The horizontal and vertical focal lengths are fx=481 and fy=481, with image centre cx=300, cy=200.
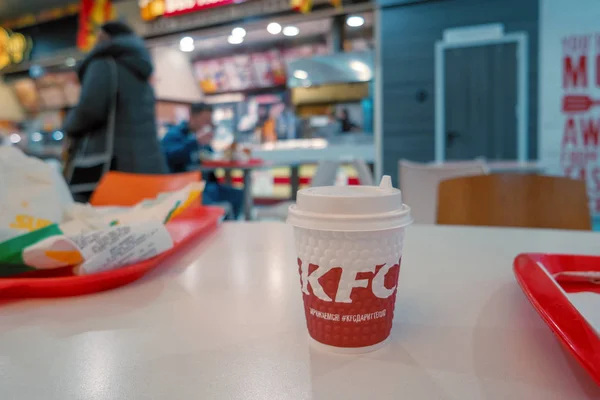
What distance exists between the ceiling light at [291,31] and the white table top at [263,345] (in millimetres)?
5372

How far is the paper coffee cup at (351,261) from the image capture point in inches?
16.6

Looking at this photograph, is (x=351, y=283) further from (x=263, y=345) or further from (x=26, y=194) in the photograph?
(x=26, y=194)

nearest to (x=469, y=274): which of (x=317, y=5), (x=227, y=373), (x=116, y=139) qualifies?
(x=227, y=373)

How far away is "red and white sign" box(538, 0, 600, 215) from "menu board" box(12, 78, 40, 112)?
7348mm

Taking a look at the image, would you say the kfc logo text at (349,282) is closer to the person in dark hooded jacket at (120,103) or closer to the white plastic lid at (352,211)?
the white plastic lid at (352,211)

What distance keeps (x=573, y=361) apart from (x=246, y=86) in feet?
21.1

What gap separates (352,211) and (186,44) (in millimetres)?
6284

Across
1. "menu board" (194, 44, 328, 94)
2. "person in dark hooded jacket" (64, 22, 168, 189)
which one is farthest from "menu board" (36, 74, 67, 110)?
"person in dark hooded jacket" (64, 22, 168, 189)

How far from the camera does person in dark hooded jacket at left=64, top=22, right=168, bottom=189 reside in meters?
2.25

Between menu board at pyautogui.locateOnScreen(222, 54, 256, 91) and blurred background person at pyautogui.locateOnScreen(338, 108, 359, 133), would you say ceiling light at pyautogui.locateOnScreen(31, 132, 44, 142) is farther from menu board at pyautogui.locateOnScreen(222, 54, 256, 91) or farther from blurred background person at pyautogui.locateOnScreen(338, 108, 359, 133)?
blurred background person at pyautogui.locateOnScreen(338, 108, 359, 133)

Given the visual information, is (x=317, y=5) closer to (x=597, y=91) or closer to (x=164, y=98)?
(x=164, y=98)

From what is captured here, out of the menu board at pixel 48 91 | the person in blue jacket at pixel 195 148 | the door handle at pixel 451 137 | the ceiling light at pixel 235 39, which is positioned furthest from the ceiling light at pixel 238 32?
the menu board at pixel 48 91

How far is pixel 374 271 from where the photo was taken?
433 millimetres

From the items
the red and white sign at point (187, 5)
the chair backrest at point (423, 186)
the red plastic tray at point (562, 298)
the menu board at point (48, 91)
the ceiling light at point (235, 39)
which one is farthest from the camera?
the menu board at point (48, 91)
